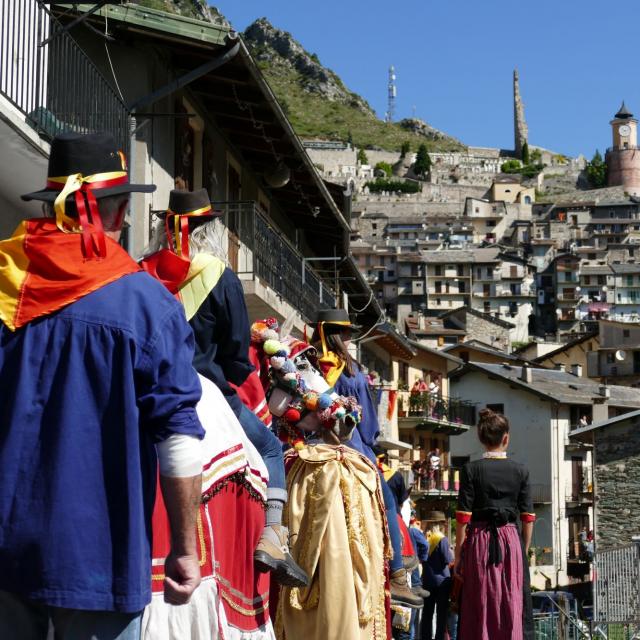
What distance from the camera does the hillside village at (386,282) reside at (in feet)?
53.5

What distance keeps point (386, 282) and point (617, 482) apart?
113m

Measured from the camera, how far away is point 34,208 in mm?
11414

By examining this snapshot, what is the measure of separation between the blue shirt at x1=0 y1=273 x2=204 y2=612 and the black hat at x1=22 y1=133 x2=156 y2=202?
0.36 meters

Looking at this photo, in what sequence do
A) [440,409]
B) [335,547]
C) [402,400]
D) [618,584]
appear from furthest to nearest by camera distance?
[440,409]
[402,400]
[618,584]
[335,547]

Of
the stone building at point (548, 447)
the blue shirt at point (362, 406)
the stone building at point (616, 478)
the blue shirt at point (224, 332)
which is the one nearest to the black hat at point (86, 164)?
the blue shirt at point (224, 332)

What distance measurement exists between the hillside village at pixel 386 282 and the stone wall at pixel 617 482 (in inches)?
2.9

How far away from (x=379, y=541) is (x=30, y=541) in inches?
196

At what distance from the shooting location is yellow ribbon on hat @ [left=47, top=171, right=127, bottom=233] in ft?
14.1

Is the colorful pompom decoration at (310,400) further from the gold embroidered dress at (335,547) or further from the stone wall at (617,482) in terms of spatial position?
the stone wall at (617,482)

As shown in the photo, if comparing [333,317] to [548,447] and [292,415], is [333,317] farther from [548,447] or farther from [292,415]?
[548,447]

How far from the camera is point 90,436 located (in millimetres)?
4047

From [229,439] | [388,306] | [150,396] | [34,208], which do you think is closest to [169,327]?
[150,396]

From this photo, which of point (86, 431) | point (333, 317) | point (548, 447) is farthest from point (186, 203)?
point (548, 447)

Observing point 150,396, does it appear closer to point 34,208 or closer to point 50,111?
point 34,208
